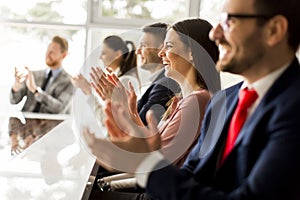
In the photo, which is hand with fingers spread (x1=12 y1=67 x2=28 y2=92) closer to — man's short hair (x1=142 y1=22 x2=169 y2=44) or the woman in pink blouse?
man's short hair (x1=142 y1=22 x2=169 y2=44)

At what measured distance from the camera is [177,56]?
2051mm

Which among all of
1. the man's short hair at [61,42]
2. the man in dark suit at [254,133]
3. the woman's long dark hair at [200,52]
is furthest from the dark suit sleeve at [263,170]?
the man's short hair at [61,42]

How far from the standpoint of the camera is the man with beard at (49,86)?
→ 4945 millimetres

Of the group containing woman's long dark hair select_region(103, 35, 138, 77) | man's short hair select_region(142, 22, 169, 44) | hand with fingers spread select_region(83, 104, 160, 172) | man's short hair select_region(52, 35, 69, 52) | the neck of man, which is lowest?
man's short hair select_region(52, 35, 69, 52)

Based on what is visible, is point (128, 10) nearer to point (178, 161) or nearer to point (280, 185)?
point (178, 161)

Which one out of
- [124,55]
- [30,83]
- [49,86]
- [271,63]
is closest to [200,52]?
[271,63]

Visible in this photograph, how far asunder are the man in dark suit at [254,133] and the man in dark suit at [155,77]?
48.8 inches

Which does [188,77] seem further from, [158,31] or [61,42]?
[61,42]

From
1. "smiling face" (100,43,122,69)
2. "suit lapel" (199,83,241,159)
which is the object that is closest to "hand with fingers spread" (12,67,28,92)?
"smiling face" (100,43,122,69)

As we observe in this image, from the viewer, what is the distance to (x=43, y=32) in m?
5.48

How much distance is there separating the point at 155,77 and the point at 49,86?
250 cm

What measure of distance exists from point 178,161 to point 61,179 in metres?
0.49

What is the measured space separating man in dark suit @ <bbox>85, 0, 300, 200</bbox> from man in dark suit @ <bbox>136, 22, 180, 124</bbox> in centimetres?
124

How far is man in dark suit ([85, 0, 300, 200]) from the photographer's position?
41.7 inches
